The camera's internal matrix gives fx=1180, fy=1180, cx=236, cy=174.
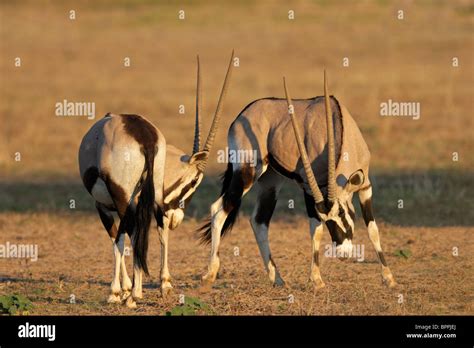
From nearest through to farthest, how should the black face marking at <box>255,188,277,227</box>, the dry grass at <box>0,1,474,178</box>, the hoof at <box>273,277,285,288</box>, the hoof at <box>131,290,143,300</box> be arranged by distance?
the hoof at <box>131,290,143,300</box>
the hoof at <box>273,277,285,288</box>
the black face marking at <box>255,188,277,227</box>
the dry grass at <box>0,1,474,178</box>

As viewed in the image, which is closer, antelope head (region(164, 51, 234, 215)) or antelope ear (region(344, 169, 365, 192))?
antelope ear (region(344, 169, 365, 192))

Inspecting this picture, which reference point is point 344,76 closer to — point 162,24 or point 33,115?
point 33,115

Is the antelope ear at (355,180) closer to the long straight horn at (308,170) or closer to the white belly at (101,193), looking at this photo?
the long straight horn at (308,170)

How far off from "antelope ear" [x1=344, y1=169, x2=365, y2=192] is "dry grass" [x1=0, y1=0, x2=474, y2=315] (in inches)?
37.8

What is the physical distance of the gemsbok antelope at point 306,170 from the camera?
34.1ft

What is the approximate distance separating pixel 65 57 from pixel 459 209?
61.6 feet

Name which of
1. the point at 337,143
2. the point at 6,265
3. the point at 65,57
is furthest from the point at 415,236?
the point at 65,57

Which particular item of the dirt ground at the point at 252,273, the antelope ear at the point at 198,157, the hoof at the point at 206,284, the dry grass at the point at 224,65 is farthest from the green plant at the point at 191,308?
the dry grass at the point at 224,65

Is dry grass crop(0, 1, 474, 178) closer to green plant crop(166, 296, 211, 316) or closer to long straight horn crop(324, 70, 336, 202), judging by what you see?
long straight horn crop(324, 70, 336, 202)

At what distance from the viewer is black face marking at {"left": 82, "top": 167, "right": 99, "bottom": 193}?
33.7 ft

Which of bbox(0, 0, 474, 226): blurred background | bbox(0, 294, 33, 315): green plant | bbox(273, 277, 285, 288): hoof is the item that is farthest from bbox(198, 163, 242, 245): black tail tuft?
bbox(0, 0, 474, 226): blurred background

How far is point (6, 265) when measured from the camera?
41.1 ft

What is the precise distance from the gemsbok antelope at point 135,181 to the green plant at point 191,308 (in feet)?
1.80

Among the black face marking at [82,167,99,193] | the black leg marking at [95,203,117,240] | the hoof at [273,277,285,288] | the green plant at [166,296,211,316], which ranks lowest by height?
the green plant at [166,296,211,316]
